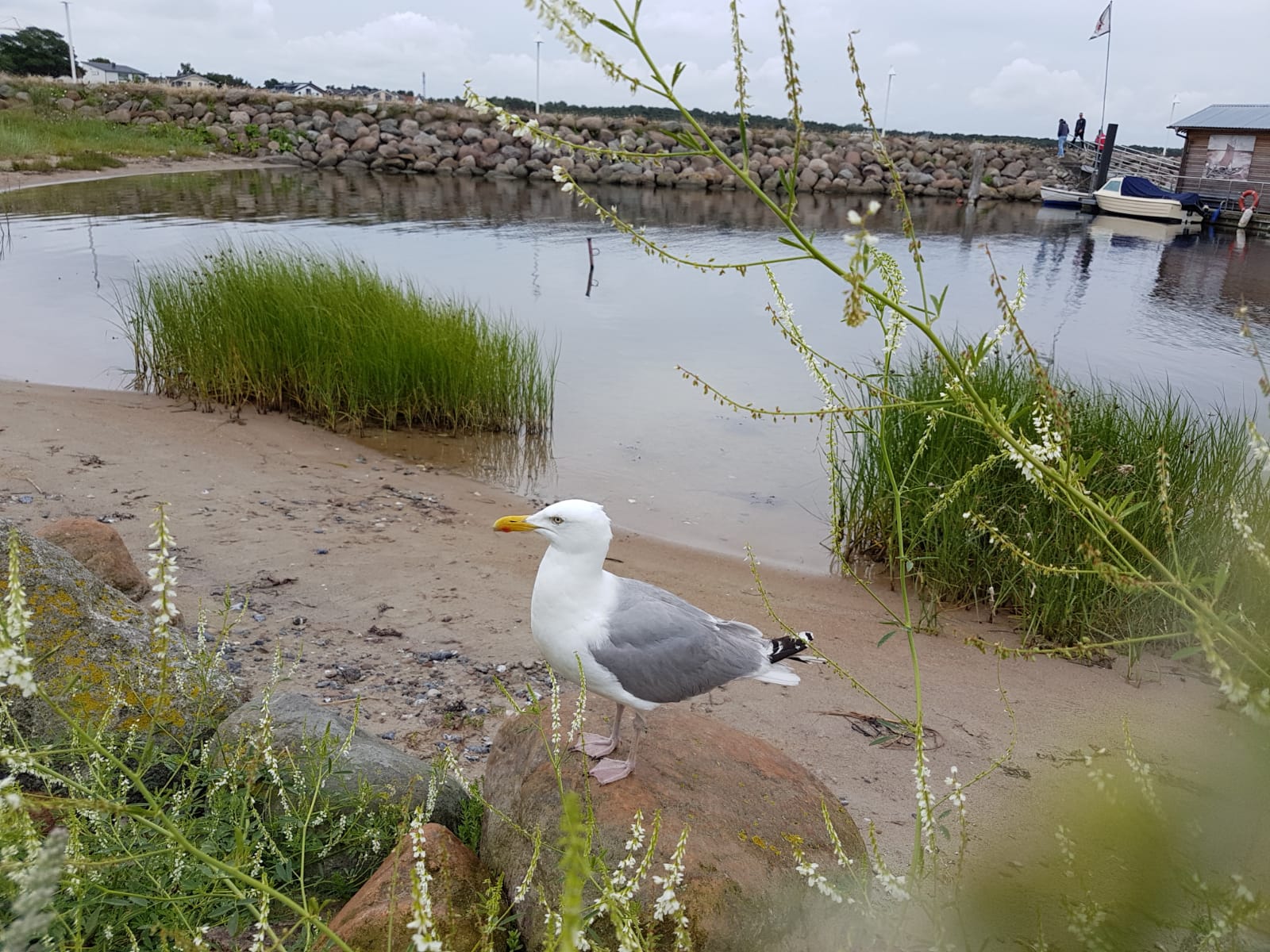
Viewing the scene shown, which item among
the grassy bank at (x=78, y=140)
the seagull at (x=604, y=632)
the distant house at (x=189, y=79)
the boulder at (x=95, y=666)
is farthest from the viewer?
the distant house at (x=189, y=79)

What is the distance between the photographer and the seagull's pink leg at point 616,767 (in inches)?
135

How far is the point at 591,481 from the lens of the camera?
A: 9.79 meters

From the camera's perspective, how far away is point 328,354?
32.9 ft

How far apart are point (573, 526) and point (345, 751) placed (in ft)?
3.93

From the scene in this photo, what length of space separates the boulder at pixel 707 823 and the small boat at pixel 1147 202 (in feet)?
134

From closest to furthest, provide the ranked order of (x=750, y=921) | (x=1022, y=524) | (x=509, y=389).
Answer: (x=750, y=921) → (x=1022, y=524) → (x=509, y=389)

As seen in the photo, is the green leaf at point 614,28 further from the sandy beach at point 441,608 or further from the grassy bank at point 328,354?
the grassy bank at point 328,354

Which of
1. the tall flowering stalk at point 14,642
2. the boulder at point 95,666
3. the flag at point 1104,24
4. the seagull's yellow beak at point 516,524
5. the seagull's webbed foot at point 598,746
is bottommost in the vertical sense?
the seagull's webbed foot at point 598,746

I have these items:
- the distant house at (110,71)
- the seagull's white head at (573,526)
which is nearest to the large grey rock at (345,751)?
the seagull's white head at (573,526)

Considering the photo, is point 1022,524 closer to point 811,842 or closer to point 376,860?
point 811,842

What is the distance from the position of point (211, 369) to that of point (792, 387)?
316 inches

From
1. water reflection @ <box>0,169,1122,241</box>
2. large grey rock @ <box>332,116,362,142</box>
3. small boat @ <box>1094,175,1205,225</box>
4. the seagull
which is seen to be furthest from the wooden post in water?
the seagull

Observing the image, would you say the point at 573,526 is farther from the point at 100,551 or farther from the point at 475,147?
the point at 475,147

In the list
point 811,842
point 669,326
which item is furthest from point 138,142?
point 811,842
